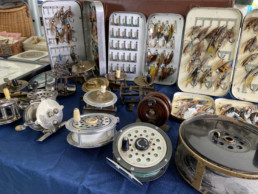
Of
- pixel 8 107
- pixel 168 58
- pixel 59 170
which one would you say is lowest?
pixel 59 170

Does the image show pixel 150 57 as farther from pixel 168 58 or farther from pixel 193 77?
pixel 193 77

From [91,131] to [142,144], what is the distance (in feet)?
0.60

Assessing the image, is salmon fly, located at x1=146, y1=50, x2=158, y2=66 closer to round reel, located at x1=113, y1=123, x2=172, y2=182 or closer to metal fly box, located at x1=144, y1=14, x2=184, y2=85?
metal fly box, located at x1=144, y1=14, x2=184, y2=85

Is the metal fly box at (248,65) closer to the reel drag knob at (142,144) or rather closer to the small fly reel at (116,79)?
the small fly reel at (116,79)

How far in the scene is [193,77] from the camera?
116 cm

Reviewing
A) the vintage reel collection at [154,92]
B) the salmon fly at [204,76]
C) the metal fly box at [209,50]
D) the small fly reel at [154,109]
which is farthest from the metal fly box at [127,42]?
the small fly reel at [154,109]

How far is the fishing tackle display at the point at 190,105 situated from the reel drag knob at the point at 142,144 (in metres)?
0.34

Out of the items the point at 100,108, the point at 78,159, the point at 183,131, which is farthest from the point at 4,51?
the point at 183,131

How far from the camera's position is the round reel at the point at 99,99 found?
857mm

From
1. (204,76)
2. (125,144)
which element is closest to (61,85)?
(125,144)

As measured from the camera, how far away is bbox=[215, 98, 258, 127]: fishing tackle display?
95 centimetres

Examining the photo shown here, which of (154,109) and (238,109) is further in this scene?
(238,109)

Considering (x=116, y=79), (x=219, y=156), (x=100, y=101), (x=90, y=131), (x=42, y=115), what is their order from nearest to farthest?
(x=219, y=156), (x=90, y=131), (x=42, y=115), (x=100, y=101), (x=116, y=79)

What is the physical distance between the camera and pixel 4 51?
1727 mm
